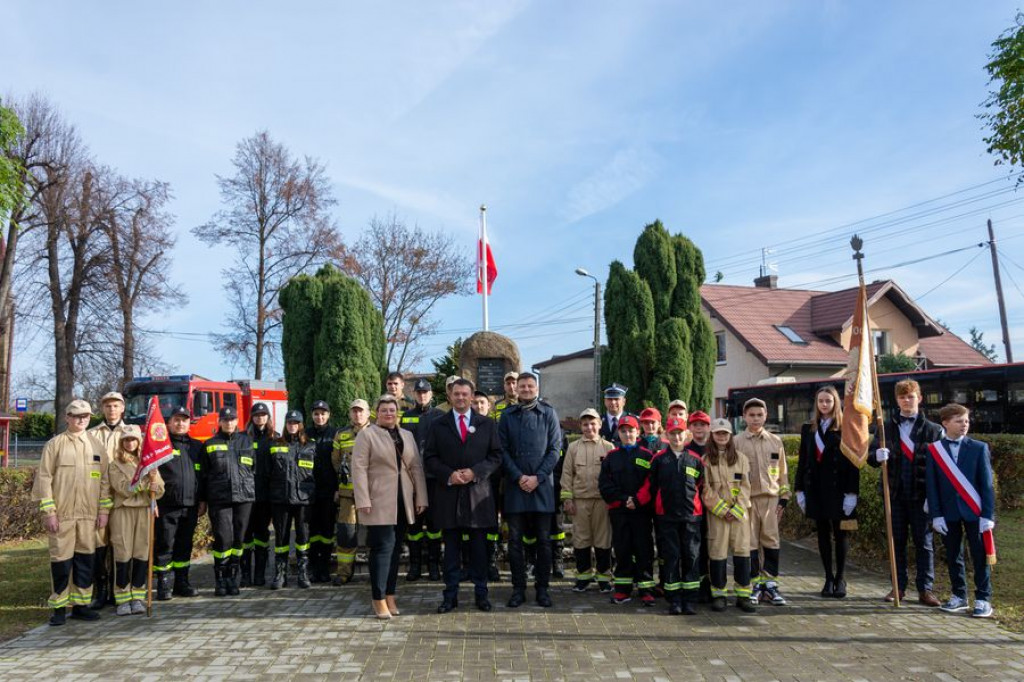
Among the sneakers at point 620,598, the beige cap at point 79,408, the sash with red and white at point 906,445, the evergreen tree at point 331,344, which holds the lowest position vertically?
the sneakers at point 620,598

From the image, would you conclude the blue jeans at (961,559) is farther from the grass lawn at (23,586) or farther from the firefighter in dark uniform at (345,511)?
the grass lawn at (23,586)

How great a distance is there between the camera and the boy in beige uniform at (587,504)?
7.35 meters

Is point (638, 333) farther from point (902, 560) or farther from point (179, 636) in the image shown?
point (179, 636)

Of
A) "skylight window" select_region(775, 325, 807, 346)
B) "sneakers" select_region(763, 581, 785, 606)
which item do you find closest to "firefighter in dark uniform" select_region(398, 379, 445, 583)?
"sneakers" select_region(763, 581, 785, 606)

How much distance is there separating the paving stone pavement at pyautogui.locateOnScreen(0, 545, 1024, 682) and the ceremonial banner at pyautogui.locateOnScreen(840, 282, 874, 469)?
4.67 ft

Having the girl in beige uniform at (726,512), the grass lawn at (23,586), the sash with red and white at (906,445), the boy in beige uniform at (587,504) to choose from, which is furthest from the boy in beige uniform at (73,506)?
the sash with red and white at (906,445)

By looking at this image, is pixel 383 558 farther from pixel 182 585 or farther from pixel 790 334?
pixel 790 334

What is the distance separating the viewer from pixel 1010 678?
190 inches

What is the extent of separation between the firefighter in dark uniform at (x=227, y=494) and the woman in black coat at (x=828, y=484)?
18.1 ft

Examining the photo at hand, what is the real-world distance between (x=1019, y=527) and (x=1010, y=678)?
6058mm

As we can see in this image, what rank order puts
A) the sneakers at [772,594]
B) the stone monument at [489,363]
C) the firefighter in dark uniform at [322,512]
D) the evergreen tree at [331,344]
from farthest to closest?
the evergreen tree at [331,344] → the stone monument at [489,363] → the firefighter in dark uniform at [322,512] → the sneakers at [772,594]

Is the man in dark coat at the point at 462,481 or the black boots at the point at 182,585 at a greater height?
the man in dark coat at the point at 462,481

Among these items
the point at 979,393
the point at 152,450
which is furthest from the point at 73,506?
the point at 979,393

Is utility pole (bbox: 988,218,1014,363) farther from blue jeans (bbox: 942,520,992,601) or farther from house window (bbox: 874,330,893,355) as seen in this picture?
blue jeans (bbox: 942,520,992,601)
